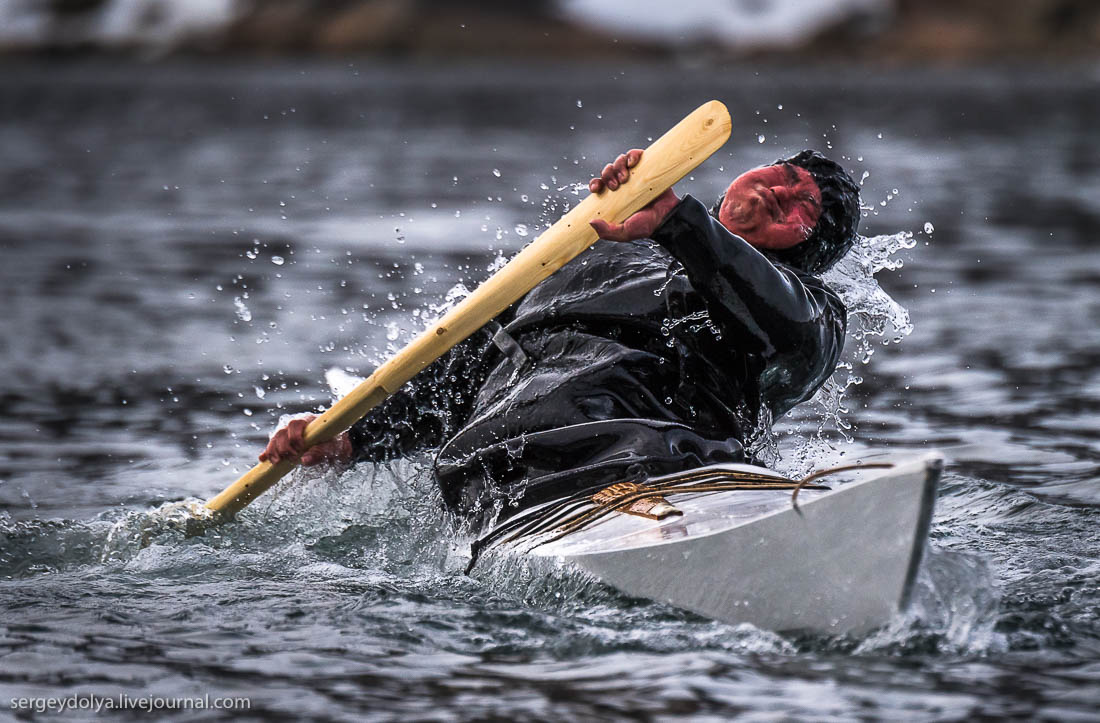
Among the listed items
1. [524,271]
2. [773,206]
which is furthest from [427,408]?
[773,206]

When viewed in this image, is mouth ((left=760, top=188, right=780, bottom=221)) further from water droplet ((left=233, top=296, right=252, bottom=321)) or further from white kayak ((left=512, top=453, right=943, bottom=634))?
water droplet ((left=233, top=296, right=252, bottom=321))

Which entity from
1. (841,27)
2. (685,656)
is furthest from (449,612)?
(841,27)

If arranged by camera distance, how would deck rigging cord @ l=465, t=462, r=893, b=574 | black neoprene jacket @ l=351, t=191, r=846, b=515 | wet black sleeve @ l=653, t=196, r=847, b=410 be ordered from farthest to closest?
1. black neoprene jacket @ l=351, t=191, r=846, b=515
2. deck rigging cord @ l=465, t=462, r=893, b=574
3. wet black sleeve @ l=653, t=196, r=847, b=410

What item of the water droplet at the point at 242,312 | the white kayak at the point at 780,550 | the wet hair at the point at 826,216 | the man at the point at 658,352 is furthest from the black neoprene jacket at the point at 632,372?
the water droplet at the point at 242,312

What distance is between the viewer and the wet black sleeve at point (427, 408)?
5.43 metres

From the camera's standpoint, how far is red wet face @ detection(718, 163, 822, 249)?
4.98 m

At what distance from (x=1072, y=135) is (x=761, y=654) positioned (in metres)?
28.2

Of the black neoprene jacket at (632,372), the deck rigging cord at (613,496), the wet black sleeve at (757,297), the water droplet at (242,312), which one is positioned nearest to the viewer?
the wet black sleeve at (757,297)

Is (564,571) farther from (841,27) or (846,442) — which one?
(841,27)

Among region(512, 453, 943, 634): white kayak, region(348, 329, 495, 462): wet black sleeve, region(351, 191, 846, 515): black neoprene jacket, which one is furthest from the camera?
region(348, 329, 495, 462): wet black sleeve

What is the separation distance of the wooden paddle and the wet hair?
55cm

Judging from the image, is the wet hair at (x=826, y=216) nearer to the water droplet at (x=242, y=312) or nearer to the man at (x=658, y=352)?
the man at (x=658, y=352)

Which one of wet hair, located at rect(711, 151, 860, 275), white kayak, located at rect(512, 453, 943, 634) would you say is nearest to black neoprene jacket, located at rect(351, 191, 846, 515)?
wet hair, located at rect(711, 151, 860, 275)

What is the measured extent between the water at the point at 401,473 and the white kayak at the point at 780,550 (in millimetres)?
85
